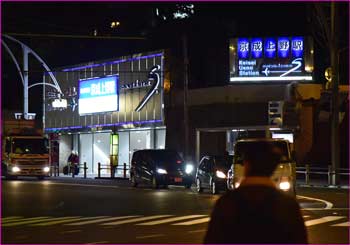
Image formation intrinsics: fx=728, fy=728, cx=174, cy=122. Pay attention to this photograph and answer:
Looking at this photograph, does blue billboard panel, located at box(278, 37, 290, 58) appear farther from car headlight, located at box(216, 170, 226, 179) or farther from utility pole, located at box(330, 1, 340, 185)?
car headlight, located at box(216, 170, 226, 179)

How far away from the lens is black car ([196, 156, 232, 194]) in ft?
90.4

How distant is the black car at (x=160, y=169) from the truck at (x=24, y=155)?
30.3 ft

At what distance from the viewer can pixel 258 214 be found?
4613 millimetres

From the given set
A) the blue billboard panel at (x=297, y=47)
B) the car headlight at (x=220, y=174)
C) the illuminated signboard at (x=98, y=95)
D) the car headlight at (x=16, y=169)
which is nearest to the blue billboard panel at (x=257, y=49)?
the blue billboard panel at (x=297, y=47)

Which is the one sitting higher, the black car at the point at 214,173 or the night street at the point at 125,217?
the black car at the point at 214,173

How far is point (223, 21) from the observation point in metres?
48.2

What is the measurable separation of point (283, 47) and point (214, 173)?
49.6 ft

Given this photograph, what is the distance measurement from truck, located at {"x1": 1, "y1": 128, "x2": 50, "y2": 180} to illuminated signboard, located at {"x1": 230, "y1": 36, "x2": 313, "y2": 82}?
11.7 meters

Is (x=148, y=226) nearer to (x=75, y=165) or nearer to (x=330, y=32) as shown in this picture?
(x=330, y=32)

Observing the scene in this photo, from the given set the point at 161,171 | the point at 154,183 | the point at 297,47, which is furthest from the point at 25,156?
the point at 297,47

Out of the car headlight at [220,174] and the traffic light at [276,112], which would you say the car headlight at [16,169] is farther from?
the car headlight at [220,174]

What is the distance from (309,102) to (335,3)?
8.08 m

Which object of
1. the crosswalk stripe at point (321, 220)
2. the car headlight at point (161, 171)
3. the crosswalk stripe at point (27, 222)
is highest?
the car headlight at point (161, 171)

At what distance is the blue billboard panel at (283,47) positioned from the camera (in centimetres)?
4075
